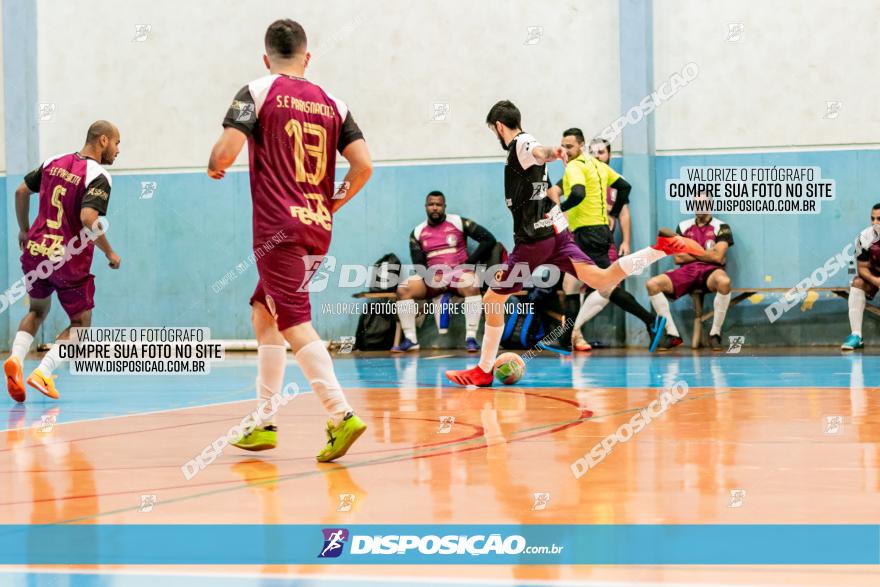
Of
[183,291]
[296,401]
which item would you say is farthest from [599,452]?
[183,291]

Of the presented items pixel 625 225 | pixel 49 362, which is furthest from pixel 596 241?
pixel 49 362

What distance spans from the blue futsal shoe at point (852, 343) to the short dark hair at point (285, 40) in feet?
33.2

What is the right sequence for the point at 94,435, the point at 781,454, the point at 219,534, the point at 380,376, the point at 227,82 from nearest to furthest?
the point at 219,534 < the point at 781,454 < the point at 94,435 < the point at 380,376 < the point at 227,82

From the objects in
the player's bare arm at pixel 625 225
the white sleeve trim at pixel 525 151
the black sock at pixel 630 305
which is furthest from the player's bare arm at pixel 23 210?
the player's bare arm at pixel 625 225

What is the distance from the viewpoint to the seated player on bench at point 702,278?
13.9 m

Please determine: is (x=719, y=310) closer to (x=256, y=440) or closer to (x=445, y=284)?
(x=445, y=284)

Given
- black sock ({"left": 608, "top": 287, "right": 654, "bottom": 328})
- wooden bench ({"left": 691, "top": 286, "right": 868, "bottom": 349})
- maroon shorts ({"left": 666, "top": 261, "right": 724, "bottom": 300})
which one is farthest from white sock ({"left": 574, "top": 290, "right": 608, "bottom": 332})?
wooden bench ({"left": 691, "top": 286, "right": 868, "bottom": 349})

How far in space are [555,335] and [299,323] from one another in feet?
31.1

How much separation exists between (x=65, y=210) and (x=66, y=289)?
62 centimetres

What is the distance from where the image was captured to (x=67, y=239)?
8.34m

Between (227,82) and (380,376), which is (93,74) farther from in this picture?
(380,376)

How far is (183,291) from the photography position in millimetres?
16141

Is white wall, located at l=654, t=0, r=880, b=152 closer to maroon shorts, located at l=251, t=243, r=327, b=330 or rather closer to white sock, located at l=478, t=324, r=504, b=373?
white sock, located at l=478, t=324, r=504, b=373

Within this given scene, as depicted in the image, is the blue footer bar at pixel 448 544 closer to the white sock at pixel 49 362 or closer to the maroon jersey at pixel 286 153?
the maroon jersey at pixel 286 153
